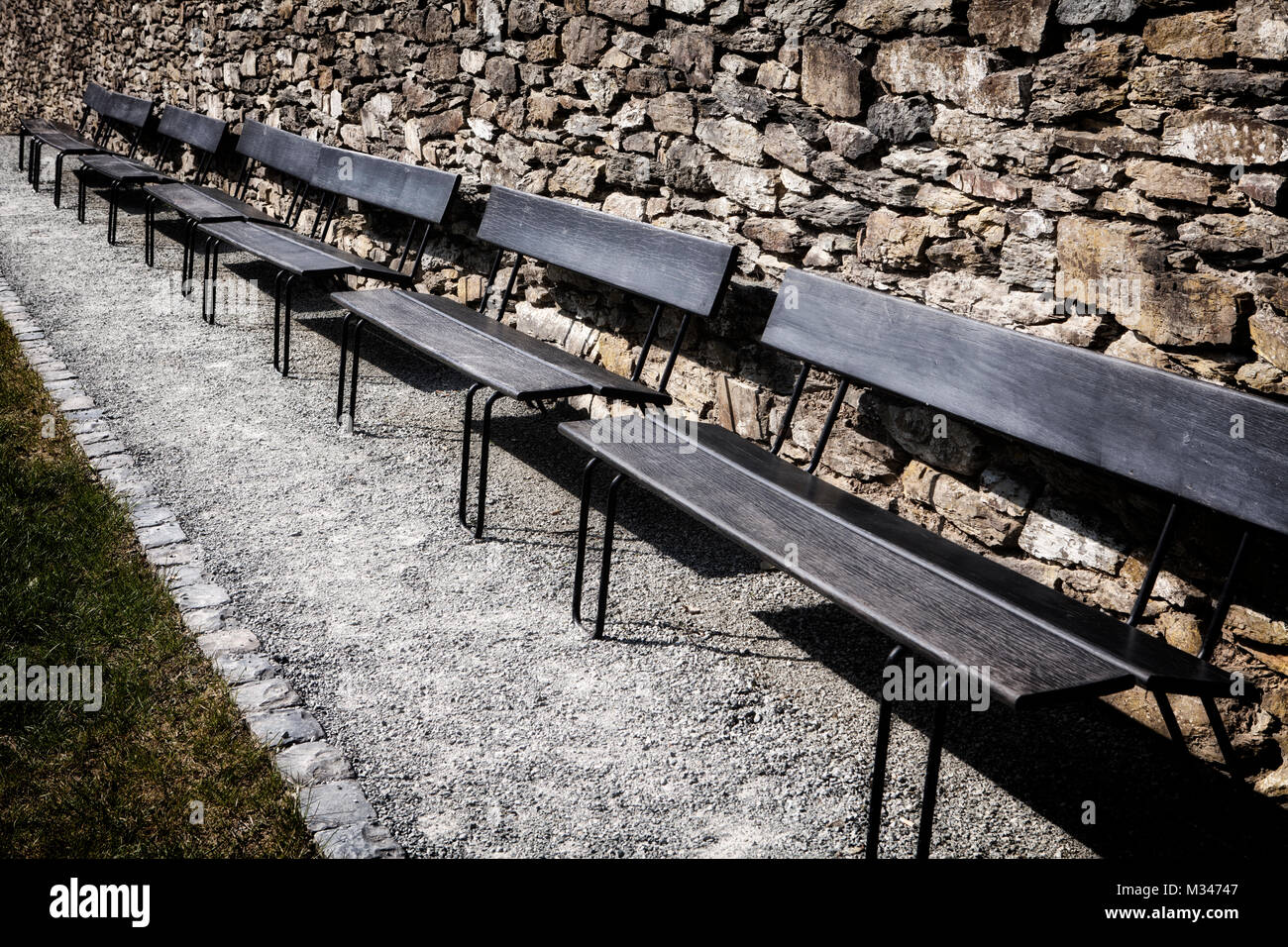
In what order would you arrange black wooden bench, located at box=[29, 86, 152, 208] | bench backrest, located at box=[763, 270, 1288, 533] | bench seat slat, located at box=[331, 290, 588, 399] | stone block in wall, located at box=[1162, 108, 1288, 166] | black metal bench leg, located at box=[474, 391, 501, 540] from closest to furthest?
bench backrest, located at box=[763, 270, 1288, 533]
stone block in wall, located at box=[1162, 108, 1288, 166]
black metal bench leg, located at box=[474, 391, 501, 540]
bench seat slat, located at box=[331, 290, 588, 399]
black wooden bench, located at box=[29, 86, 152, 208]

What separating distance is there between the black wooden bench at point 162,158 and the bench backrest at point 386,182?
2.08 metres

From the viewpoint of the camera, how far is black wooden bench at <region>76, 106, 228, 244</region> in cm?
794

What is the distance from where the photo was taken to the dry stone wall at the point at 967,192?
259cm

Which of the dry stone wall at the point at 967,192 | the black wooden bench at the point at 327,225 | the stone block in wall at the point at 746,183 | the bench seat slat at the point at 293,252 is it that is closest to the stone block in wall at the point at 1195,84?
the dry stone wall at the point at 967,192

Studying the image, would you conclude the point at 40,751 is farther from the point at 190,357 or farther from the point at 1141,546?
the point at 190,357

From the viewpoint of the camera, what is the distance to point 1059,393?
2738 millimetres

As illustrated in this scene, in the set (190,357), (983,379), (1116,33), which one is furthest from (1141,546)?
(190,357)

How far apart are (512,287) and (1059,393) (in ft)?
10.1

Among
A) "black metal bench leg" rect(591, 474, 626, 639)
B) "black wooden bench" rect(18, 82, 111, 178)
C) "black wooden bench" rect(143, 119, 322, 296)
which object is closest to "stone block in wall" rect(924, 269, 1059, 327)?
"black metal bench leg" rect(591, 474, 626, 639)

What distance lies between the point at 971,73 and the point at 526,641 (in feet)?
6.76

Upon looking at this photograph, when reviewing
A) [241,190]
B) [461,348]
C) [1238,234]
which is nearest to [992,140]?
[1238,234]

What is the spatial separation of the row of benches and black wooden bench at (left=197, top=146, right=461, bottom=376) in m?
0.74

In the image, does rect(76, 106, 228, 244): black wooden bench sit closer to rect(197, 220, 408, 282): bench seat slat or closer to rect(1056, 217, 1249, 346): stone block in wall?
rect(197, 220, 408, 282): bench seat slat
